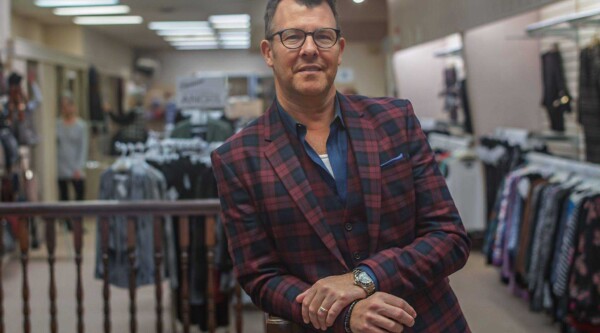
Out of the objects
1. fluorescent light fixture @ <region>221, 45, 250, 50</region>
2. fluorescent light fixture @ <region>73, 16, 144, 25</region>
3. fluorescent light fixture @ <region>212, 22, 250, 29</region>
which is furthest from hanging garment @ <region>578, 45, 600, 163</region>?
fluorescent light fixture @ <region>221, 45, 250, 50</region>

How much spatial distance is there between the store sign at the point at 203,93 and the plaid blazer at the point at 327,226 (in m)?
3.81

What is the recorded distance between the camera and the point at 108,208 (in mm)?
3484

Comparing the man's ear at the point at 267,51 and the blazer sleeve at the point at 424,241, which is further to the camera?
the man's ear at the point at 267,51

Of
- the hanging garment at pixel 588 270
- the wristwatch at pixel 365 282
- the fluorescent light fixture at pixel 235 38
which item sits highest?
the fluorescent light fixture at pixel 235 38

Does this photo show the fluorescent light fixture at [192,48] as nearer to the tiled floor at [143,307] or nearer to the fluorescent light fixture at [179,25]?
the fluorescent light fixture at [179,25]

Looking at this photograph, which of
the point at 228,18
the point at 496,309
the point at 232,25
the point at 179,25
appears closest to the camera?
the point at 496,309

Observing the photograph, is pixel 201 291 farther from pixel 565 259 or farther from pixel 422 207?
pixel 422 207

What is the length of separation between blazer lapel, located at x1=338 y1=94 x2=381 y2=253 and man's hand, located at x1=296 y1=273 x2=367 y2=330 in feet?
0.39

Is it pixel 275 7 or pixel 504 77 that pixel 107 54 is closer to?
pixel 504 77

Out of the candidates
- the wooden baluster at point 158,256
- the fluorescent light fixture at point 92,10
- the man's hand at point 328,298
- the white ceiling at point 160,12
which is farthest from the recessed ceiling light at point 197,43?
the man's hand at point 328,298

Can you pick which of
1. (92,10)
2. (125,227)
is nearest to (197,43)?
(92,10)

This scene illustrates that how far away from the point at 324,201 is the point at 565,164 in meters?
3.51

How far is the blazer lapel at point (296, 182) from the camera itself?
4.78 feet

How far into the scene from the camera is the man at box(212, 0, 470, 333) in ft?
4.78
